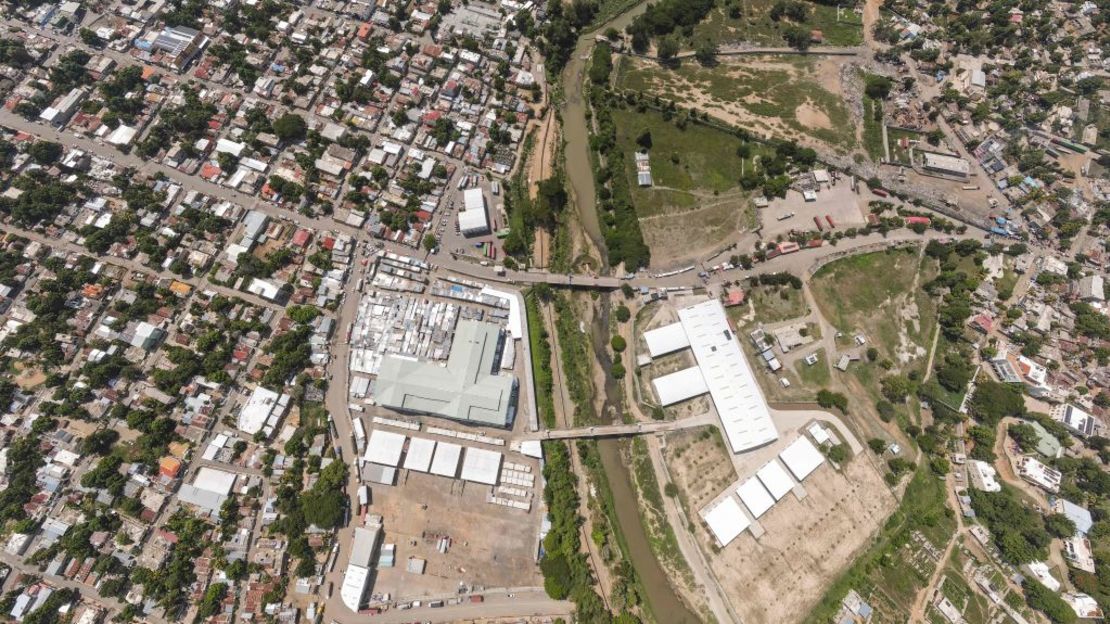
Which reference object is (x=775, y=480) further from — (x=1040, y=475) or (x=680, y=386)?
(x=1040, y=475)

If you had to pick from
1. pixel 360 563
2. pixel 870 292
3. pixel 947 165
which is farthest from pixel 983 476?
pixel 360 563

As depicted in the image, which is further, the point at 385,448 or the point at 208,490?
the point at 385,448

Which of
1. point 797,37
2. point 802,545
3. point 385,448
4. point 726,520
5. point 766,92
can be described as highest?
point 797,37

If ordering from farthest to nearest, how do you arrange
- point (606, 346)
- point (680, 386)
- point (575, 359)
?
point (606, 346)
point (575, 359)
point (680, 386)

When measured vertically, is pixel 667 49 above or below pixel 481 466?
above

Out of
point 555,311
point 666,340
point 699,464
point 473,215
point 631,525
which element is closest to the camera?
point 631,525
